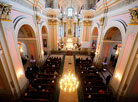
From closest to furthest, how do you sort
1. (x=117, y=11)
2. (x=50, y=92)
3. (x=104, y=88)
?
(x=50, y=92)
(x=104, y=88)
(x=117, y=11)

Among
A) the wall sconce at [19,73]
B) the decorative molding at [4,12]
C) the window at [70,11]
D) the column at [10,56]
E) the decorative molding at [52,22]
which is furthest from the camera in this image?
the window at [70,11]

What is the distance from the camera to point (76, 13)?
74.3 ft

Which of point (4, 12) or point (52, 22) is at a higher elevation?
point (52, 22)

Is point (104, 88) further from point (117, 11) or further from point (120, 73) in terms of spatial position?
point (117, 11)

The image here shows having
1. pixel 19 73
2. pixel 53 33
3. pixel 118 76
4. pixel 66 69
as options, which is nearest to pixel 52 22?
pixel 53 33

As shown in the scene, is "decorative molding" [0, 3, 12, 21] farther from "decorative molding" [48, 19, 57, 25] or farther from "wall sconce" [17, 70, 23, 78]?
"decorative molding" [48, 19, 57, 25]

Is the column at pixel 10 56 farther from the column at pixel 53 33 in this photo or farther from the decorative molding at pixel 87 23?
the decorative molding at pixel 87 23

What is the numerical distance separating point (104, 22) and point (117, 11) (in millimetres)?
2261

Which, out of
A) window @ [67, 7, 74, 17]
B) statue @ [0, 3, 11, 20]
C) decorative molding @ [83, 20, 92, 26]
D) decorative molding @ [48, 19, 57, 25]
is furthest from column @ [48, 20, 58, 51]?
statue @ [0, 3, 11, 20]

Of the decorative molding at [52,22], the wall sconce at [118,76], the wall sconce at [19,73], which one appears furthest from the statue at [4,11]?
the decorative molding at [52,22]

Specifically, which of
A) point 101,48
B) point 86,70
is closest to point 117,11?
point 101,48

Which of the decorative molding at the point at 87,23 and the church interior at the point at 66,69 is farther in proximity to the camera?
the decorative molding at the point at 87,23

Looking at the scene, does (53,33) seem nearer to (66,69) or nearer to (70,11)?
(66,69)

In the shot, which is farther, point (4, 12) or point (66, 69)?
point (66, 69)
